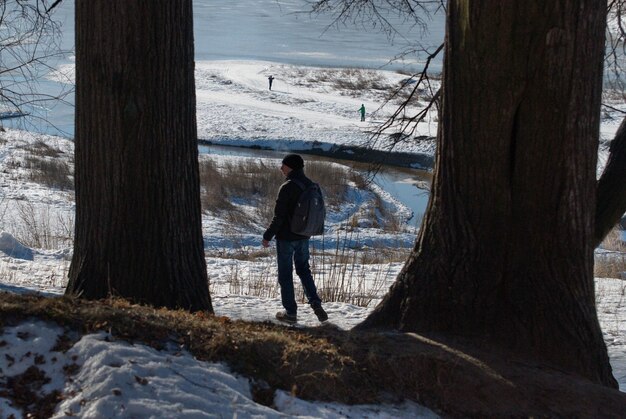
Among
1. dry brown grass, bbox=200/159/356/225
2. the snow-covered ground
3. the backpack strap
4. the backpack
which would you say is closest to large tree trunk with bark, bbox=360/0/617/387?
the snow-covered ground

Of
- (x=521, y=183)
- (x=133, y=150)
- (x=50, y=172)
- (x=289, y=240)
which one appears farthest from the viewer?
(x=50, y=172)

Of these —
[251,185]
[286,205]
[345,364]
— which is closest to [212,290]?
[286,205]

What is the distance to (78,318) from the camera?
4.20 meters

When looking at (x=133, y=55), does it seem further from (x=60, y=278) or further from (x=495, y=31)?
(x=60, y=278)

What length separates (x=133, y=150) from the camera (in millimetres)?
6012

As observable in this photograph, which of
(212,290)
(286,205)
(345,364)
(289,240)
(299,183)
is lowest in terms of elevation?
(212,290)

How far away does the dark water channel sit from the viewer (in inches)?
938

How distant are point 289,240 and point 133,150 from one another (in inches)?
73.8

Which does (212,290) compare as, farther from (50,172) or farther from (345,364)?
(50,172)

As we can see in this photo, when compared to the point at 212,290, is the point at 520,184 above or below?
above

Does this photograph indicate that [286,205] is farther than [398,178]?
No

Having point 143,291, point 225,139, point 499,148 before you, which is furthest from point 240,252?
point 225,139

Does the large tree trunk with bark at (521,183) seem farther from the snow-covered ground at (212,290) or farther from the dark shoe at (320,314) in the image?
the dark shoe at (320,314)

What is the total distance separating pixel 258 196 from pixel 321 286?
39.3 feet
